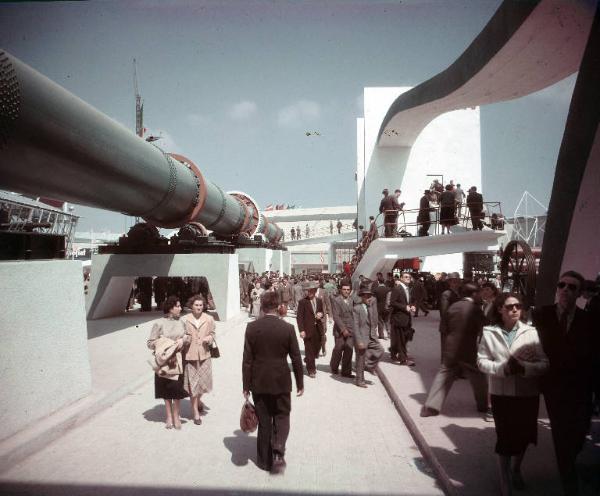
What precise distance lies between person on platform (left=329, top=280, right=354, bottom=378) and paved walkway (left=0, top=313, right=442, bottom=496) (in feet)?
2.96

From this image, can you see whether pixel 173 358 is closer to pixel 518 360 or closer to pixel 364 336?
pixel 364 336

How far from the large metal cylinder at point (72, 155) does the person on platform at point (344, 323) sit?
4.18 m

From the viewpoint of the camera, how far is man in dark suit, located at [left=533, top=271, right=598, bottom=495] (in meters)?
3.03

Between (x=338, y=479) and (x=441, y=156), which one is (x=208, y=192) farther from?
(x=441, y=156)

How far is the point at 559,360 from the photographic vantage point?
3.05 m

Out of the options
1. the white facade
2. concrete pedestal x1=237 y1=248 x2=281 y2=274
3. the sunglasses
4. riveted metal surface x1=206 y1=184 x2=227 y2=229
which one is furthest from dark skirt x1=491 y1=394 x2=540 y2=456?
the white facade

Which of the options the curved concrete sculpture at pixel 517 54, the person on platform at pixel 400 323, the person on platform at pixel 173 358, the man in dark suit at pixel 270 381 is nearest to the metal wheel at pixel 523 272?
the person on platform at pixel 400 323

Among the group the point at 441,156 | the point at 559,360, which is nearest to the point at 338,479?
the point at 559,360

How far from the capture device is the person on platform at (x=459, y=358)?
4828mm

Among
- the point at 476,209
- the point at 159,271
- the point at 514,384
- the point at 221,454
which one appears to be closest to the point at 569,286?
the point at 514,384

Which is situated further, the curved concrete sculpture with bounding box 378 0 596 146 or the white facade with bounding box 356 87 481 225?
the white facade with bounding box 356 87 481 225

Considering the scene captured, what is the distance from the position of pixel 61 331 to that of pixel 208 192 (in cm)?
820

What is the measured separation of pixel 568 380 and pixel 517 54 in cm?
656

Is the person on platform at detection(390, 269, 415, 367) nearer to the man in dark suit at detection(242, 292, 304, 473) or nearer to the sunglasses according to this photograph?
the man in dark suit at detection(242, 292, 304, 473)
